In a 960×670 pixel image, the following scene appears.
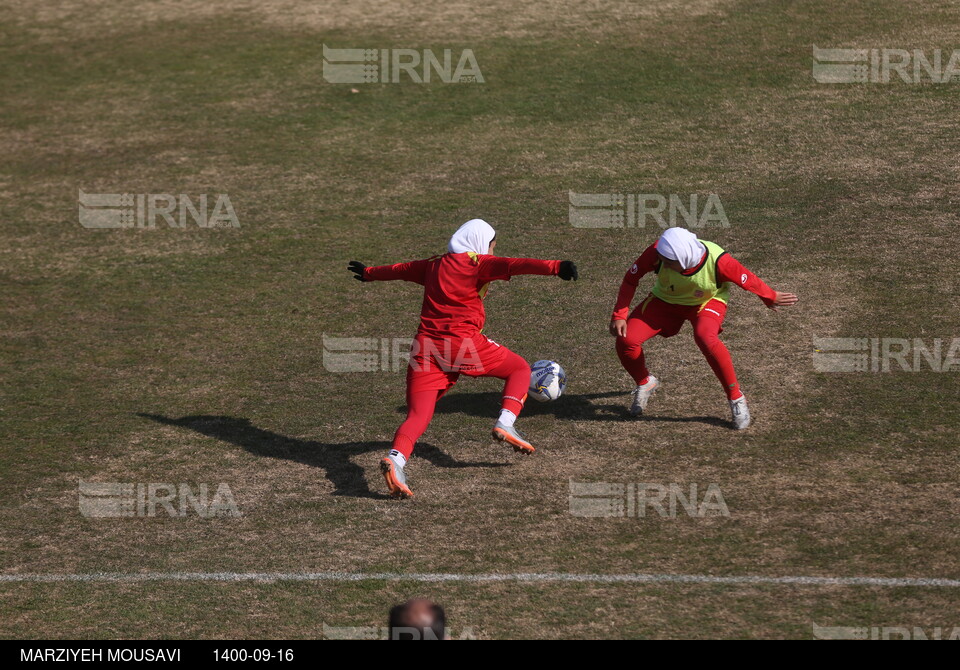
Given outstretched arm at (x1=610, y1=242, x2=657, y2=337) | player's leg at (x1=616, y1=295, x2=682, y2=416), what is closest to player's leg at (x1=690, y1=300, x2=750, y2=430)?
player's leg at (x1=616, y1=295, x2=682, y2=416)

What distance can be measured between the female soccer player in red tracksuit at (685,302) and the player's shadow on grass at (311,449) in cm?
194

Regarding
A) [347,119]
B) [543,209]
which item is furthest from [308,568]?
[347,119]

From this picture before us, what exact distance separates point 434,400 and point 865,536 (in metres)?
4.13

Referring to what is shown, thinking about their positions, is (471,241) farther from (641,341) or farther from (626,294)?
(641,341)

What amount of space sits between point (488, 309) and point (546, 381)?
112 inches

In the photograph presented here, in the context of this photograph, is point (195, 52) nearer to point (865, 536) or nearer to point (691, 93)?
point (691, 93)

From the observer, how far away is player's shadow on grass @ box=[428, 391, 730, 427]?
39.8 ft

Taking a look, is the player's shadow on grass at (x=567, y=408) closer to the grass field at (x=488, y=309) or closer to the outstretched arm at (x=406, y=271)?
the grass field at (x=488, y=309)

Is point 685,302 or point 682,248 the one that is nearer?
point 682,248

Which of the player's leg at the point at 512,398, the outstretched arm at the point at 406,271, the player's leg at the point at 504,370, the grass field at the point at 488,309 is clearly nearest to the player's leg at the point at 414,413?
the player's leg at the point at 504,370

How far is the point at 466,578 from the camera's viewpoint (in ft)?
31.0

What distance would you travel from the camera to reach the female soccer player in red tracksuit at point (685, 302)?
11500 mm

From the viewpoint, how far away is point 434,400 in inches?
436

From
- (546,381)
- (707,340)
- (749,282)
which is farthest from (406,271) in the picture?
(749,282)
